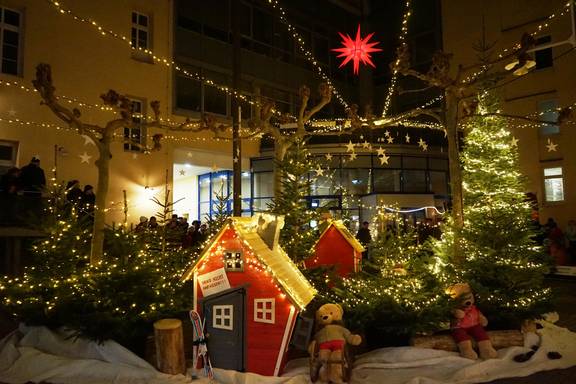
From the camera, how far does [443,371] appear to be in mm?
5652

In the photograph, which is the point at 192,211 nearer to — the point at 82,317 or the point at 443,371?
the point at 82,317

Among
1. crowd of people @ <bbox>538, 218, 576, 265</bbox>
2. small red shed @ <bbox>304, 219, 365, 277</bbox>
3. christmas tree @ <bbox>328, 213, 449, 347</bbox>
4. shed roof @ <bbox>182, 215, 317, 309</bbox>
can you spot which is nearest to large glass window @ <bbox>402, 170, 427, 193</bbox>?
crowd of people @ <bbox>538, 218, 576, 265</bbox>

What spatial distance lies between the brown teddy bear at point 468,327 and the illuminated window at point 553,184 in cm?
1453

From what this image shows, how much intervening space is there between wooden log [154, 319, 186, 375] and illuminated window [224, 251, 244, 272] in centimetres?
97

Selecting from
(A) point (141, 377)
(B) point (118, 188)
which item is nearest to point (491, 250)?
(A) point (141, 377)

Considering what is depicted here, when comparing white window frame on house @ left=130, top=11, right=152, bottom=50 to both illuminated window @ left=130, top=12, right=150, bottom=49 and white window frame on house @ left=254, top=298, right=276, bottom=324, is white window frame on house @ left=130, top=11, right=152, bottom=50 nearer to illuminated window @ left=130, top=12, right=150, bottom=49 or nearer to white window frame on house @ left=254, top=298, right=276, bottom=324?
illuminated window @ left=130, top=12, right=150, bottom=49

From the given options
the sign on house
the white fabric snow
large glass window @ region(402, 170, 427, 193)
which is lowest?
the white fabric snow

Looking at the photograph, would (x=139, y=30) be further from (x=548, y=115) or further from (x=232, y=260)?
(x=548, y=115)

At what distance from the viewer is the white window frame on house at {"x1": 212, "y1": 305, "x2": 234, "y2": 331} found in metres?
5.69

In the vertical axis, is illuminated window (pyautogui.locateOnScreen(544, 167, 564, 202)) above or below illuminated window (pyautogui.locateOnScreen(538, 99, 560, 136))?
below

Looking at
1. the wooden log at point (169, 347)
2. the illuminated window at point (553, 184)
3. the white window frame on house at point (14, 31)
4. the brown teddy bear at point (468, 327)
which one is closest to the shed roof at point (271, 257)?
the wooden log at point (169, 347)

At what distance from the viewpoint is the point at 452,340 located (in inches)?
245

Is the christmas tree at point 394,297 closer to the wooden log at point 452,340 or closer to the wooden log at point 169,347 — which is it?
the wooden log at point 452,340

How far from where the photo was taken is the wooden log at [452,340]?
6176mm
